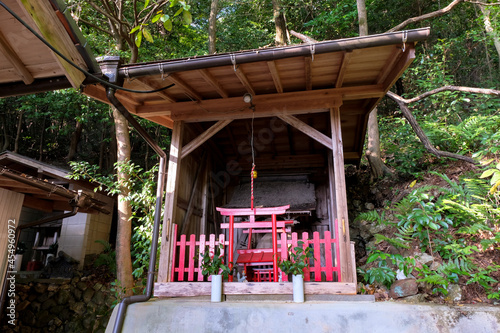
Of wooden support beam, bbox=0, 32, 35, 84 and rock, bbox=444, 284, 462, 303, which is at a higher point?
wooden support beam, bbox=0, 32, 35, 84

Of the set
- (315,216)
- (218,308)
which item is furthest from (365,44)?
(315,216)

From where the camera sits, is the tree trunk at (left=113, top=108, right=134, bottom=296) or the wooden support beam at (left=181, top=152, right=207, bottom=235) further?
the tree trunk at (left=113, top=108, right=134, bottom=296)

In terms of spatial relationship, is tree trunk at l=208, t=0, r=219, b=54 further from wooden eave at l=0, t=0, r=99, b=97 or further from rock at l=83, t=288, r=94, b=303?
rock at l=83, t=288, r=94, b=303

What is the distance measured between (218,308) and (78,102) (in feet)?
30.5

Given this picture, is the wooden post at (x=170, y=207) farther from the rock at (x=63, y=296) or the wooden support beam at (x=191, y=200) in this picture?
the rock at (x=63, y=296)

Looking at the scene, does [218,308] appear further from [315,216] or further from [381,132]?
[381,132]

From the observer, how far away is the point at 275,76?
447cm

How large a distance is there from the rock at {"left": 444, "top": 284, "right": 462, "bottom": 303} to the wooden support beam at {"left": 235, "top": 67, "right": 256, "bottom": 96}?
419cm

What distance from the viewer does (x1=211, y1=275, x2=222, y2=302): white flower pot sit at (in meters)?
3.96

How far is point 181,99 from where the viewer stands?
215 inches

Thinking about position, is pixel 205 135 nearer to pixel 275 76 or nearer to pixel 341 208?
pixel 275 76

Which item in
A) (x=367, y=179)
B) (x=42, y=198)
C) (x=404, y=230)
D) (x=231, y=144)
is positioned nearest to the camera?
(x=404, y=230)

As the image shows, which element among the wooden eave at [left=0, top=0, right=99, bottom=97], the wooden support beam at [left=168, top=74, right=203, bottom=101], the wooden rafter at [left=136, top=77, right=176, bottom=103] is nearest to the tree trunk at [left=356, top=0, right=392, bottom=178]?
the wooden support beam at [left=168, top=74, right=203, bottom=101]

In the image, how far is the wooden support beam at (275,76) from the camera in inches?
164
